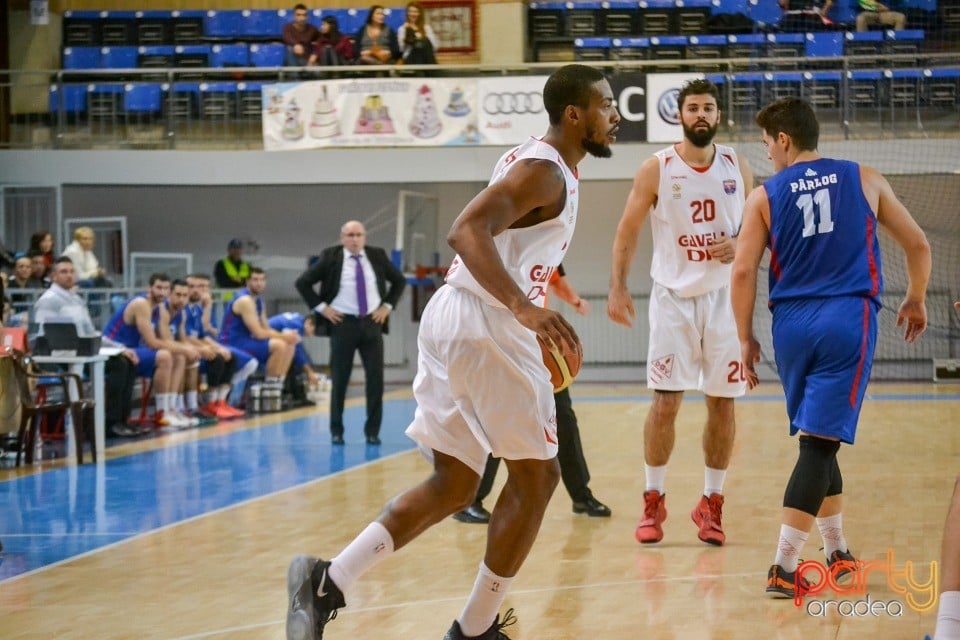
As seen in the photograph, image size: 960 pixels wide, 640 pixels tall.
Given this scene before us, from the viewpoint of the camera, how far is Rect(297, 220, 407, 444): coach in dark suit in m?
11.2

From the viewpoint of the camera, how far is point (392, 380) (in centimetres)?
1925

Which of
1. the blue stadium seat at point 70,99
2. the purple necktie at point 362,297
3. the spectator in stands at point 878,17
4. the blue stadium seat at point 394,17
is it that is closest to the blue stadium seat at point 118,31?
the blue stadium seat at point 70,99

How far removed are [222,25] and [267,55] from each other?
1.49 meters

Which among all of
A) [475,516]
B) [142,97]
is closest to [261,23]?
[142,97]

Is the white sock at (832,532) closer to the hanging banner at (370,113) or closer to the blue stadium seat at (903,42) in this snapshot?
the blue stadium seat at (903,42)

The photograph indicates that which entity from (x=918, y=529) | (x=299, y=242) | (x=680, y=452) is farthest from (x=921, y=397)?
(x=299, y=242)

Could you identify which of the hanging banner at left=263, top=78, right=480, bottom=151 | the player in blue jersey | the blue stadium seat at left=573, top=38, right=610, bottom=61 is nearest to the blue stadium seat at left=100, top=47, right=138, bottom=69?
the hanging banner at left=263, top=78, right=480, bottom=151

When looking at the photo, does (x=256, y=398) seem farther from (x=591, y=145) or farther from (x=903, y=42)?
(x=591, y=145)

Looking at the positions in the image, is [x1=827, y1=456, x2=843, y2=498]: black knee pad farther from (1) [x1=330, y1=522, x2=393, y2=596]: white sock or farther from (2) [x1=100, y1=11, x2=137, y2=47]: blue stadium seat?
(2) [x1=100, y1=11, x2=137, y2=47]: blue stadium seat

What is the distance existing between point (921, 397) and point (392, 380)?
322 inches

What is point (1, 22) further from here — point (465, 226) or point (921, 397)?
point (465, 226)

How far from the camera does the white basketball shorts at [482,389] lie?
149 inches

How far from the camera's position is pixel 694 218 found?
6.07 m

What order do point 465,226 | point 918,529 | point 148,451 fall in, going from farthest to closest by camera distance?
point 148,451 → point 918,529 → point 465,226
